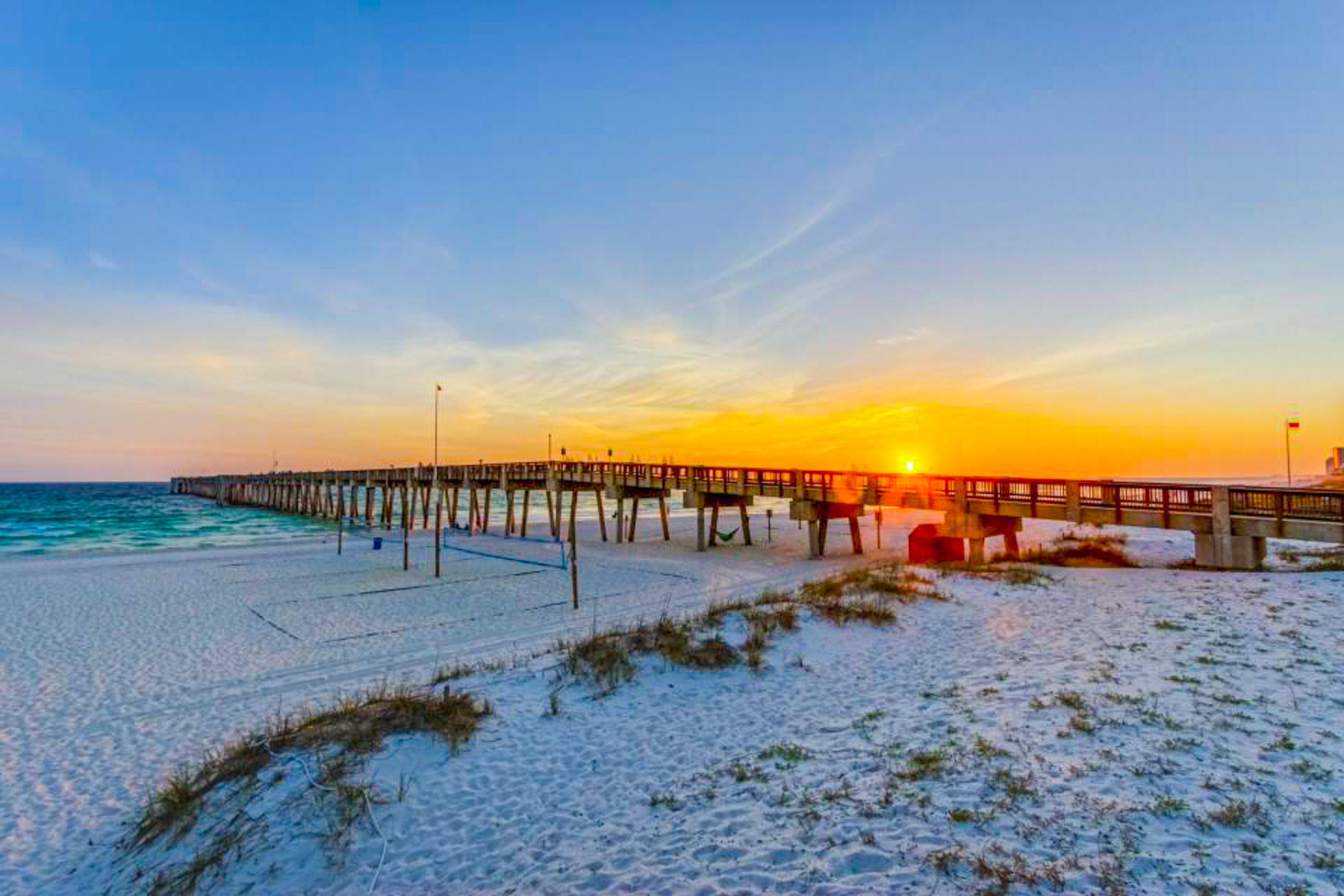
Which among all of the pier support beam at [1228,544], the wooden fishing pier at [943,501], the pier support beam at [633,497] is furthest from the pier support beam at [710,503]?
the pier support beam at [1228,544]

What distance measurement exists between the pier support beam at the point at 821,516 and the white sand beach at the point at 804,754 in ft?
40.2

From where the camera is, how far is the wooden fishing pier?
1639 centimetres

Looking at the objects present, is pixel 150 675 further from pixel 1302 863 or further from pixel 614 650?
pixel 1302 863

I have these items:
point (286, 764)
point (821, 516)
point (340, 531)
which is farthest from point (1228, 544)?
point (340, 531)

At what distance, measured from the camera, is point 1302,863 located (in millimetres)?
4363

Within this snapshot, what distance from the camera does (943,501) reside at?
2217cm

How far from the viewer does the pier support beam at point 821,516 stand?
27.7 m

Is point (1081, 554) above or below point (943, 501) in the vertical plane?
below

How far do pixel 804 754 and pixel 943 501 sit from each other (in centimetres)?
1726

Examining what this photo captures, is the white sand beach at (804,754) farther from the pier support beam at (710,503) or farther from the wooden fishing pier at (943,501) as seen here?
the pier support beam at (710,503)

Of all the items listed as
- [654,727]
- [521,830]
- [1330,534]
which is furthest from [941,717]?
[1330,534]

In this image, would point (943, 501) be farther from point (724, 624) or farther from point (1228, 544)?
point (724, 624)

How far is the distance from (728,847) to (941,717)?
3.78m

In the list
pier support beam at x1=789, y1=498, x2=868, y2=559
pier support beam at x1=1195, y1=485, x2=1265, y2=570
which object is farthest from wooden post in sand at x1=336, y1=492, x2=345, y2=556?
pier support beam at x1=1195, y1=485, x2=1265, y2=570
